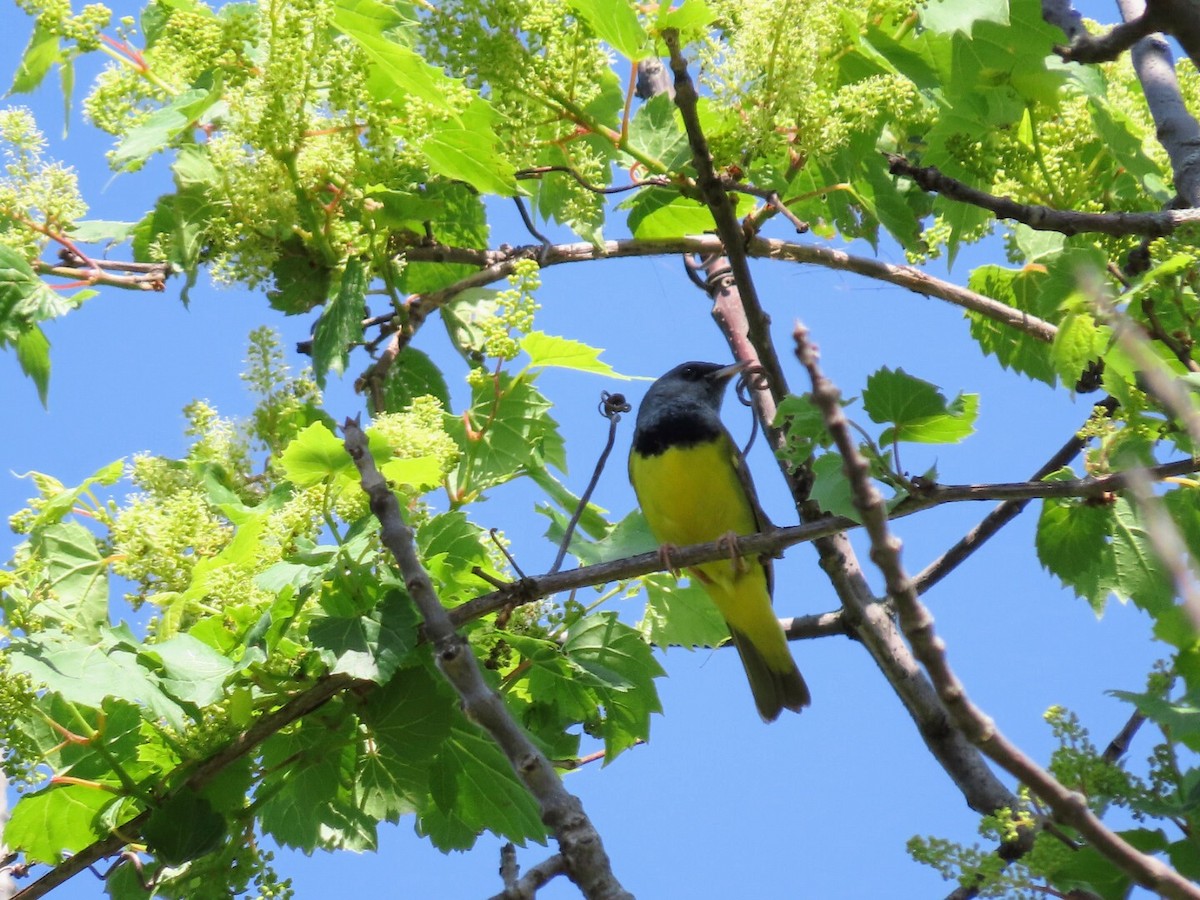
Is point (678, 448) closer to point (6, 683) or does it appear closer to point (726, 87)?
point (726, 87)

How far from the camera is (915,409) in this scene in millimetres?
2723

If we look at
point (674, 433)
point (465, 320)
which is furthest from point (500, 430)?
point (674, 433)

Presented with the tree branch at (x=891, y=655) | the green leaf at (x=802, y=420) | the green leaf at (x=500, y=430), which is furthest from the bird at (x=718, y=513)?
the green leaf at (x=802, y=420)

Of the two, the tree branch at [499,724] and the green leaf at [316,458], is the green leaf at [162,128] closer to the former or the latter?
the green leaf at [316,458]

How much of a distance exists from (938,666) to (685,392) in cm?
464

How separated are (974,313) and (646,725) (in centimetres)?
160

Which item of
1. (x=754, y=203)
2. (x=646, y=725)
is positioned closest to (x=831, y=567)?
(x=646, y=725)

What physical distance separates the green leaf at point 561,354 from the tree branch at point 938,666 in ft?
7.11

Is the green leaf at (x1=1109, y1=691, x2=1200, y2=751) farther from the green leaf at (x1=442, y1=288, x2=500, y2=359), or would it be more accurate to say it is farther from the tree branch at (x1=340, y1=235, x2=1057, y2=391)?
the green leaf at (x1=442, y1=288, x2=500, y2=359)

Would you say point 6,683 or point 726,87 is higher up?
point 726,87

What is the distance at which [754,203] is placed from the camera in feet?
13.5

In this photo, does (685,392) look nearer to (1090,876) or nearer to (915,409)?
(915,409)

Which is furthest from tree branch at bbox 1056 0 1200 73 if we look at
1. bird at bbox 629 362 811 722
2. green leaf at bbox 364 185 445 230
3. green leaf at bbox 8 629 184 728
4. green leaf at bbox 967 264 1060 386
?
bird at bbox 629 362 811 722

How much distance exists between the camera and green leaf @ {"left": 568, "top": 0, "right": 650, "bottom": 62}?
A: 9.95 ft
